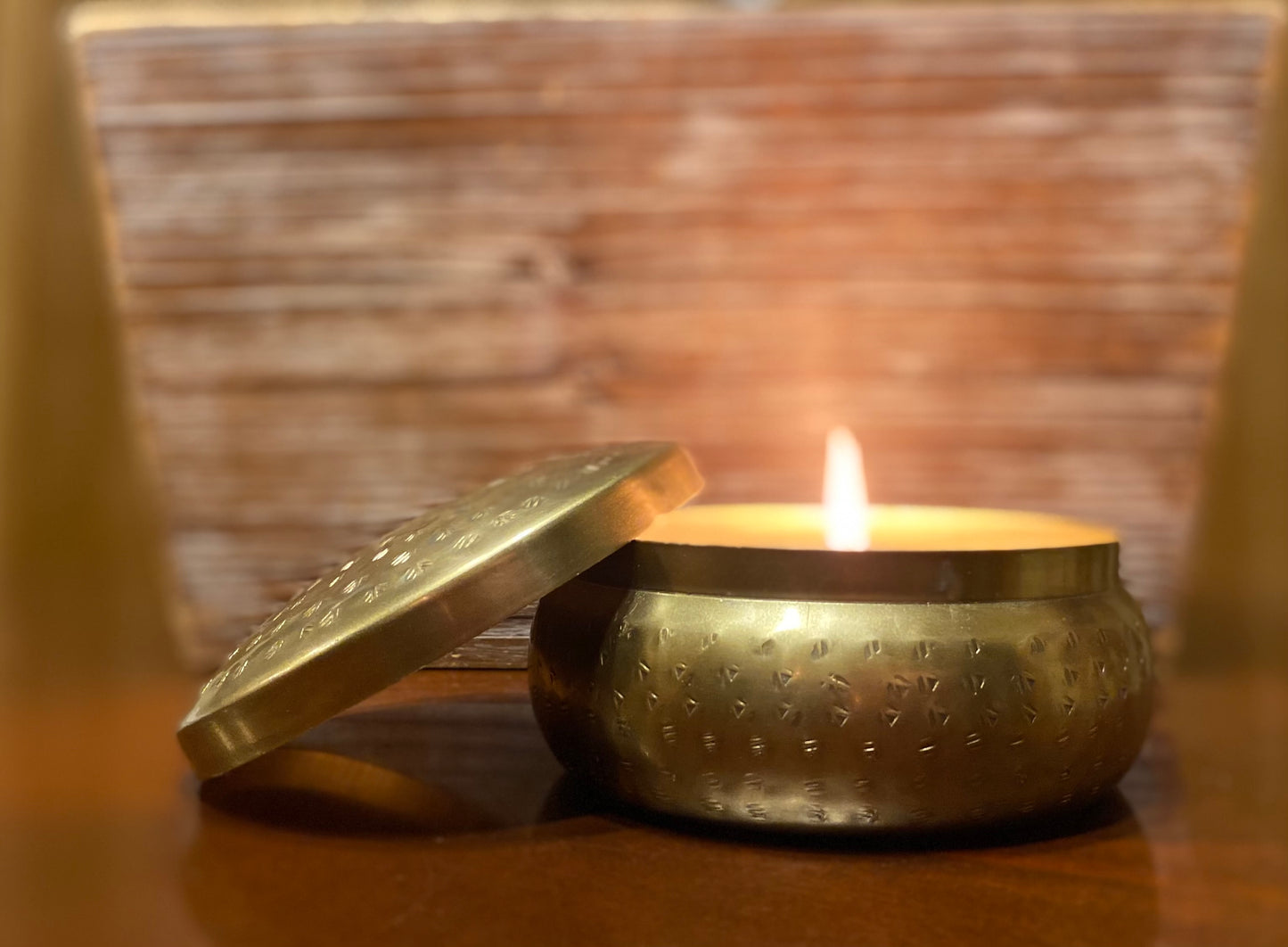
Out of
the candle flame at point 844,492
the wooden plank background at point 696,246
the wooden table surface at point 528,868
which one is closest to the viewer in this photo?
the wooden table surface at point 528,868

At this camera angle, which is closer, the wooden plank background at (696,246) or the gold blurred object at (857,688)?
the gold blurred object at (857,688)

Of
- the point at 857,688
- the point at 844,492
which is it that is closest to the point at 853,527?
the point at 844,492

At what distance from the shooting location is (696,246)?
98 cm

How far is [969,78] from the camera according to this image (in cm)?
94

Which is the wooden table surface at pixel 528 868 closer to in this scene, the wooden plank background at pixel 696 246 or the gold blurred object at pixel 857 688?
the gold blurred object at pixel 857 688

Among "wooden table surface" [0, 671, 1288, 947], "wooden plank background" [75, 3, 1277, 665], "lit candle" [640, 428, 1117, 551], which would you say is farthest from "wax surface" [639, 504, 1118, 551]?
"wooden plank background" [75, 3, 1277, 665]

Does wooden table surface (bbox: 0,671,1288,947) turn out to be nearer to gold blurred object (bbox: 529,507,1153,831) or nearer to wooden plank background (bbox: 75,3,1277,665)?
gold blurred object (bbox: 529,507,1153,831)

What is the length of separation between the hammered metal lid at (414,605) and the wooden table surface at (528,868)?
2.1 inches

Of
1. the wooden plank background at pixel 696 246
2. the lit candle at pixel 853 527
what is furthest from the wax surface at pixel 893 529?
the wooden plank background at pixel 696 246

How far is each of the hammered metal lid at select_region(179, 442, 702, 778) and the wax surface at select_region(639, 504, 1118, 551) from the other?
3cm

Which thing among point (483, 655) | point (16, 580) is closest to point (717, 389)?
point (483, 655)

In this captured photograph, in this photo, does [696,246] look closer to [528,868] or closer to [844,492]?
[844,492]

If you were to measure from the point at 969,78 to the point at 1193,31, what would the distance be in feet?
0.54

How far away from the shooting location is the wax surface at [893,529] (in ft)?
1.63
